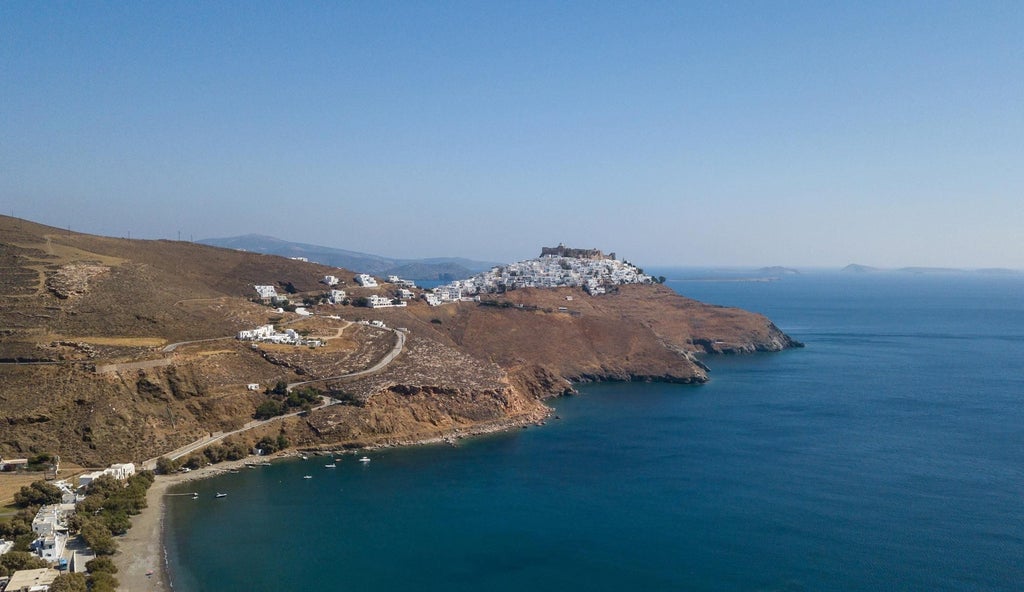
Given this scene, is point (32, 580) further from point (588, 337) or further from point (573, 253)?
point (573, 253)

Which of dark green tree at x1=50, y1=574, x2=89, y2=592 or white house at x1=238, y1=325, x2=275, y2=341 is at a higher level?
white house at x1=238, y1=325, x2=275, y2=341

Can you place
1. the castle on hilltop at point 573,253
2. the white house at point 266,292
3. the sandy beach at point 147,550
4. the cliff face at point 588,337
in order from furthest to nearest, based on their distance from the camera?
1. the castle on hilltop at point 573,253
2. the white house at point 266,292
3. the cliff face at point 588,337
4. the sandy beach at point 147,550

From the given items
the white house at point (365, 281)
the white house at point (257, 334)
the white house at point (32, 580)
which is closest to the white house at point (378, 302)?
the white house at point (365, 281)

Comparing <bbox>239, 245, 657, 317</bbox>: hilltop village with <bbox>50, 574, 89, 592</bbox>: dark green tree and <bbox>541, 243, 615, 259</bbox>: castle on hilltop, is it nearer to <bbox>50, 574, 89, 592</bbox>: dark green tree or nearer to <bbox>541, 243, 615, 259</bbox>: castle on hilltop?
<bbox>541, 243, 615, 259</bbox>: castle on hilltop

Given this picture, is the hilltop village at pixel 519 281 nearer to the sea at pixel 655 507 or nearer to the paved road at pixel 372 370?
the paved road at pixel 372 370

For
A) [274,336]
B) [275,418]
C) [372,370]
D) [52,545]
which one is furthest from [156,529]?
[274,336]

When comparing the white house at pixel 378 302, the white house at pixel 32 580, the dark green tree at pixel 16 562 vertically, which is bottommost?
the white house at pixel 32 580

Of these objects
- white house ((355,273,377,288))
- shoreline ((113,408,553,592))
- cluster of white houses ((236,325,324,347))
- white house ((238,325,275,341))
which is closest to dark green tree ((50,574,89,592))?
shoreline ((113,408,553,592))
